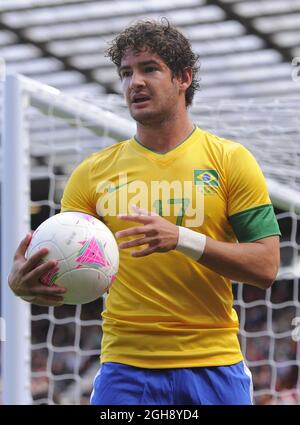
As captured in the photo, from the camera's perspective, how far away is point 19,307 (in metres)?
5.49

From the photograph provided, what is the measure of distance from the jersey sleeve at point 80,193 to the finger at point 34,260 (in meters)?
0.40

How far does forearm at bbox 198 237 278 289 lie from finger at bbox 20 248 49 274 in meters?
0.54

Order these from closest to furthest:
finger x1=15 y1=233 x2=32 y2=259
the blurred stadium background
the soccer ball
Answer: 1. the soccer ball
2. finger x1=15 y1=233 x2=32 y2=259
3. the blurred stadium background

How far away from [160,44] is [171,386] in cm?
127

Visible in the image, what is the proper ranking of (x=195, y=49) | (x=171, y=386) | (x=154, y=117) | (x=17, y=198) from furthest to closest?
(x=195, y=49), (x=17, y=198), (x=154, y=117), (x=171, y=386)

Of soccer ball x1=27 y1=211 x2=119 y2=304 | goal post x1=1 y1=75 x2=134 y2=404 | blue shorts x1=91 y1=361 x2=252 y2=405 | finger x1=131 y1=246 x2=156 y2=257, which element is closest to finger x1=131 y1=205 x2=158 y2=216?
finger x1=131 y1=246 x2=156 y2=257

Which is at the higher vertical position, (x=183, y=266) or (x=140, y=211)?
(x=140, y=211)

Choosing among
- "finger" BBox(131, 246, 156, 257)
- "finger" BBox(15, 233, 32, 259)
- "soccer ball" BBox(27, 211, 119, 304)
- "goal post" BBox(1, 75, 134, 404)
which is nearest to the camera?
"finger" BBox(131, 246, 156, 257)

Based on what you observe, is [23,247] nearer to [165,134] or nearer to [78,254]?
[78,254]

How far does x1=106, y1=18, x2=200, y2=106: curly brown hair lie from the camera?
3770mm

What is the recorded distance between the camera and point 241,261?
348 cm

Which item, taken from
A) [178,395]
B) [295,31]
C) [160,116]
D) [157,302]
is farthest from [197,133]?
[295,31]

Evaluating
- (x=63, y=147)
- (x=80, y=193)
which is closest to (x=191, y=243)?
(x=80, y=193)

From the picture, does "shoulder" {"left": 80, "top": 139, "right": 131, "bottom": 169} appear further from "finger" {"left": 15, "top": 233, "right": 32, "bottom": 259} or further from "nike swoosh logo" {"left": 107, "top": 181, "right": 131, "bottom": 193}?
"finger" {"left": 15, "top": 233, "right": 32, "bottom": 259}
